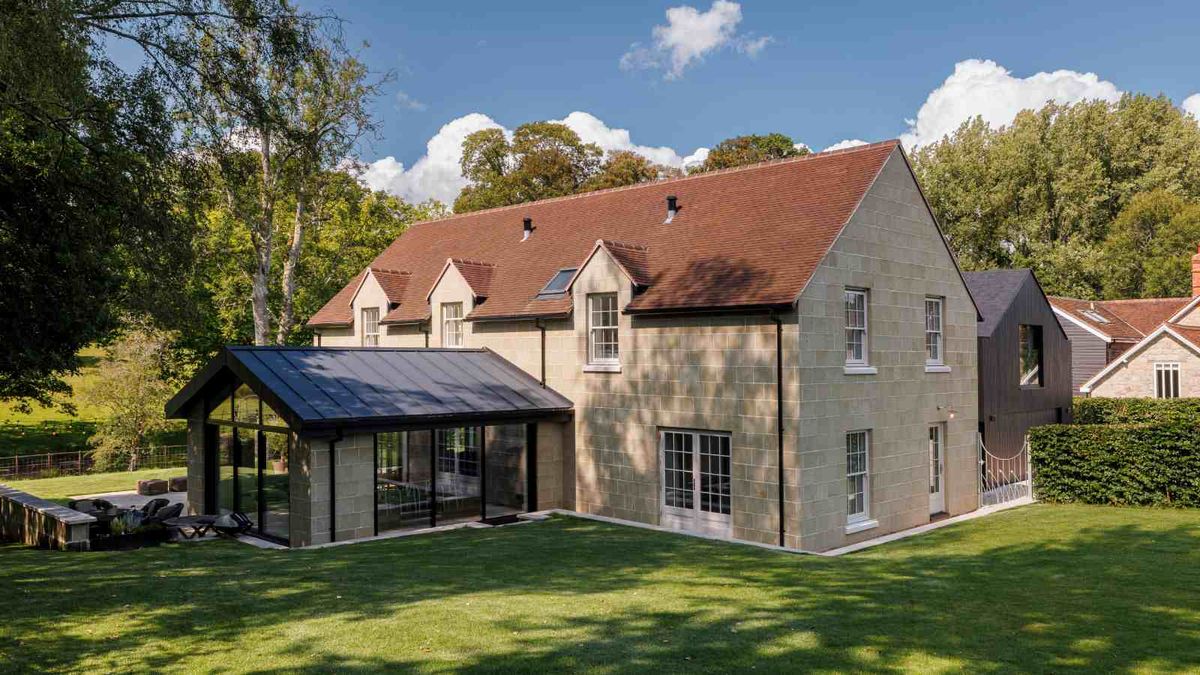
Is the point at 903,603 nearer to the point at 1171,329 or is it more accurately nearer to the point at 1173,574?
the point at 1173,574

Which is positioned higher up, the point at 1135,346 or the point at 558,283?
the point at 558,283

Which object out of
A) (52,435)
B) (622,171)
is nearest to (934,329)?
(622,171)

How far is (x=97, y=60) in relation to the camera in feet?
40.8

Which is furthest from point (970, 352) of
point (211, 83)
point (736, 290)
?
point (211, 83)

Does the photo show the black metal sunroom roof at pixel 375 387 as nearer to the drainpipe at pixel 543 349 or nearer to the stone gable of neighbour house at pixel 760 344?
the drainpipe at pixel 543 349

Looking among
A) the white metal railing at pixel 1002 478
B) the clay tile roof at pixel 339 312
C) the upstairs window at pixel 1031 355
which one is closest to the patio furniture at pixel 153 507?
the clay tile roof at pixel 339 312

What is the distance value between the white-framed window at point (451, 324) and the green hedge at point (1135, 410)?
23589mm

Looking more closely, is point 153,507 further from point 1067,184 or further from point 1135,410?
point 1067,184

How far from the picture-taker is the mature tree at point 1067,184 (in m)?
54.2

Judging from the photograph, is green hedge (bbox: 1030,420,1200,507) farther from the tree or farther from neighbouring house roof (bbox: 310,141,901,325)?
the tree

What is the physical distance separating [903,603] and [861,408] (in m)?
7.35

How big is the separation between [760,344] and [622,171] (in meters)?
35.8

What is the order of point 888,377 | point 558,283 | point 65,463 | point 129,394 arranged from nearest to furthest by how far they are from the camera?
point 888,377
point 558,283
point 129,394
point 65,463

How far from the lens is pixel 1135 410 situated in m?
32.7
